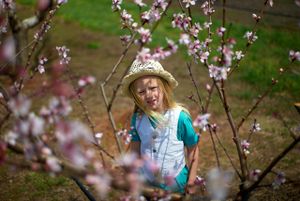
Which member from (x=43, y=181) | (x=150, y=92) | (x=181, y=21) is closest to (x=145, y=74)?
(x=150, y=92)

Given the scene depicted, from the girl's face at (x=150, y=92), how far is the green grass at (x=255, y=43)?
158 inches

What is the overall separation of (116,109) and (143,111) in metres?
3.39

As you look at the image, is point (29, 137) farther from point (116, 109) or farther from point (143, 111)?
point (116, 109)

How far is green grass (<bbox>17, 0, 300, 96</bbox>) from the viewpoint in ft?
23.4

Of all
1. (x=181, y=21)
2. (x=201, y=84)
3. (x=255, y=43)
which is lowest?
(x=181, y=21)

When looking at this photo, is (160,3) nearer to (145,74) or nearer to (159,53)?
(159,53)

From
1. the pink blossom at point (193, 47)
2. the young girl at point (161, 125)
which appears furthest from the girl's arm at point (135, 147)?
the pink blossom at point (193, 47)

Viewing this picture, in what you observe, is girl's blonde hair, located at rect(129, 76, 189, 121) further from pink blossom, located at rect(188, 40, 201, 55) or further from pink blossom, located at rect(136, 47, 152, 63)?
pink blossom, located at rect(136, 47, 152, 63)

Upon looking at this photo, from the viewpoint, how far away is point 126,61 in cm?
884

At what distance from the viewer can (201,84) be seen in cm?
734

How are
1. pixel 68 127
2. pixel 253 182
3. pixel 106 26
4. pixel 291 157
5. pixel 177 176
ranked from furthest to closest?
pixel 106 26, pixel 291 157, pixel 177 176, pixel 253 182, pixel 68 127

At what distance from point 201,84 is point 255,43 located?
205cm

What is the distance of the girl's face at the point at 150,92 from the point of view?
2.95 metres

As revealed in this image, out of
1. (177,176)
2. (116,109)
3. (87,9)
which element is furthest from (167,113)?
(87,9)
